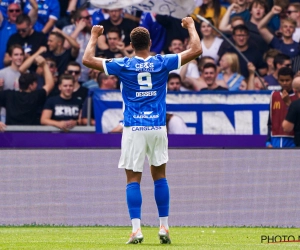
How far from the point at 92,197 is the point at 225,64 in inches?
215

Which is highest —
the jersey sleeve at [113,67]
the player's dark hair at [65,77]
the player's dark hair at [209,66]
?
the jersey sleeve at [113,67]

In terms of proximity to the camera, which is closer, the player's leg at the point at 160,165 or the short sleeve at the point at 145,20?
the player's leg at the point at 160,165

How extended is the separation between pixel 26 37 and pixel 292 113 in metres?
6.18

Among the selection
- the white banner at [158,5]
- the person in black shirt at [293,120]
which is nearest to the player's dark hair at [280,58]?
the white banner at [158,5]

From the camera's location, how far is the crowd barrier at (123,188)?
11789mm

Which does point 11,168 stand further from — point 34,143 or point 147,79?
point 147,79

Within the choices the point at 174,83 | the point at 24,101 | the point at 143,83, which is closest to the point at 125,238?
the point at 143,83

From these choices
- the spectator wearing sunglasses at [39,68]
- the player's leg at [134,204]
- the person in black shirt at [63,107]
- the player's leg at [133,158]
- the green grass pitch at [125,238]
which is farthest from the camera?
the spectator wearing sunglasses at [39,68]

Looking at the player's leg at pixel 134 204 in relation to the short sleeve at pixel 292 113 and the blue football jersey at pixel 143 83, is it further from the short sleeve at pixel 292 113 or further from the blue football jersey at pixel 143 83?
the short sleeve at pixel 292 113

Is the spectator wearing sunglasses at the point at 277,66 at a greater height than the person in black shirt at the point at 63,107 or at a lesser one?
greater

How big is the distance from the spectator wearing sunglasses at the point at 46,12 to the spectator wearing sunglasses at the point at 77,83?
1.31 meters

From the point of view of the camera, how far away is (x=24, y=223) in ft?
39.3

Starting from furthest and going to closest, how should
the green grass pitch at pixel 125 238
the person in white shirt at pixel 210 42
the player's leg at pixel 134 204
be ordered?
the person in white shirt at pixel 210 42
the player's leg at pixel 134 204
the green grass pitch at pixel 125 238

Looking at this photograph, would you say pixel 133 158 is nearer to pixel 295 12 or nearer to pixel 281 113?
pixel 281 113
